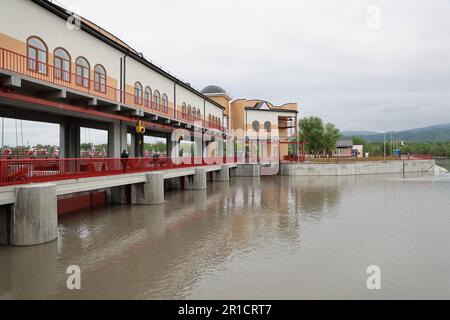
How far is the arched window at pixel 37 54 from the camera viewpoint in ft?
45.9

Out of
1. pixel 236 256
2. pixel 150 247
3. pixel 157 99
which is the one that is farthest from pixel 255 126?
pixel 236 256

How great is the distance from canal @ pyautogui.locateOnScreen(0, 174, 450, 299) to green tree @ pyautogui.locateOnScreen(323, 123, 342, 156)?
5388 cm

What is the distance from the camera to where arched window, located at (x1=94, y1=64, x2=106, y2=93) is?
60.8 feet

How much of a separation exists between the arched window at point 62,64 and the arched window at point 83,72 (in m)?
0.68

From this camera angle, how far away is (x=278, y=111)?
53.0 meters

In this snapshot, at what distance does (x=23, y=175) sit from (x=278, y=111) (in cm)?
4584

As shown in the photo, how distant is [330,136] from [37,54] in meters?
63.0

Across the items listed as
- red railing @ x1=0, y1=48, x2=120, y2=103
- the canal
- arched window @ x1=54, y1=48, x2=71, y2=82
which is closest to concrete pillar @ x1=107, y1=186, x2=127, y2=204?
the canal

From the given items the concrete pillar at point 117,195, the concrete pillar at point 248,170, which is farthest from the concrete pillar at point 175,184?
the concrete pillar at point 248,170

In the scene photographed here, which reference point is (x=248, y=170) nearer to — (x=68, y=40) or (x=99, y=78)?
(x=99, y=78)

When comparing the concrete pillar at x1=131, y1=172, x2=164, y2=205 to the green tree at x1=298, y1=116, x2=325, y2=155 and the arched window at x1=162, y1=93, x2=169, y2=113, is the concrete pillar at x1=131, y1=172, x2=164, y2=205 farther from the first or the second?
the green tree at x1=298, y1=116, x2=325, y2=155

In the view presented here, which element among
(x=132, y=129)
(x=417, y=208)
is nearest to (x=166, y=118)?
(x=132, y=129)
